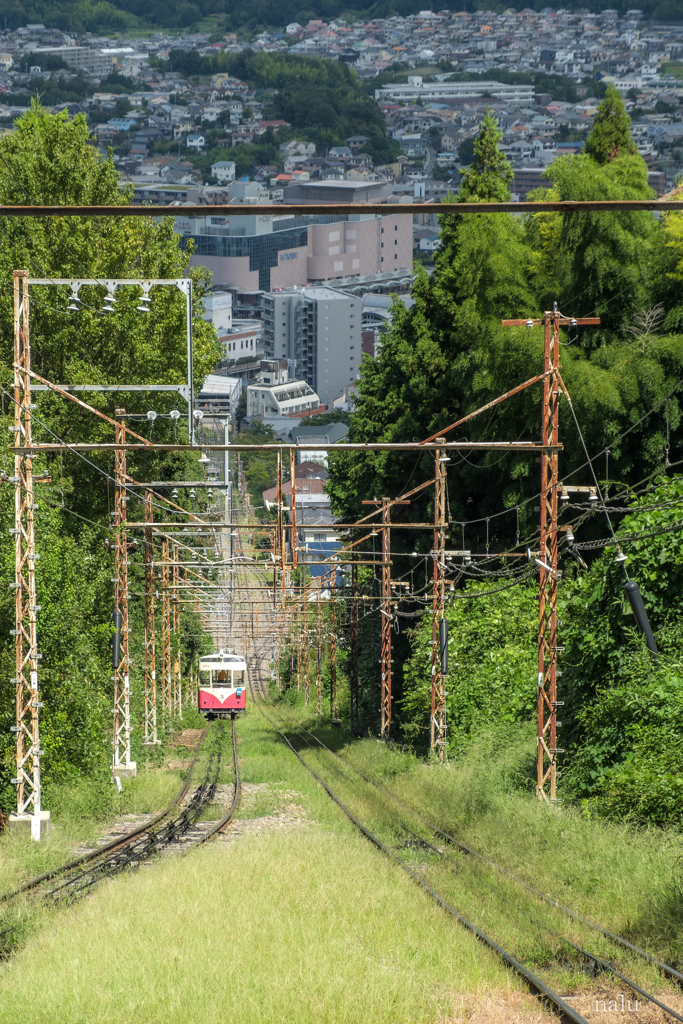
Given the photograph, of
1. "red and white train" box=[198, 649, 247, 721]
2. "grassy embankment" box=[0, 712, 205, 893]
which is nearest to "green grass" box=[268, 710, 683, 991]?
"grassy embankment" box=[0, 712, 205, 893]

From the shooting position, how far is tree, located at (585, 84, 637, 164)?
40.1 m

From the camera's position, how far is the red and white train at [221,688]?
5153 cm

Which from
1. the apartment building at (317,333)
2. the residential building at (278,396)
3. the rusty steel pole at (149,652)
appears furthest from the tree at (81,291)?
the apartment building at (317,333)

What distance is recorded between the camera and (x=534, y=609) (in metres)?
30.6

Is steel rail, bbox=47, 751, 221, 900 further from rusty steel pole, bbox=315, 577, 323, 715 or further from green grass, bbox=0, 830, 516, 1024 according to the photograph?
rusty steel pole, bbox=315, 577, 323, 715

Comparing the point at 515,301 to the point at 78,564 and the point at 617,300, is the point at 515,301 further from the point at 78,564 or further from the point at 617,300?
the point at 78,564

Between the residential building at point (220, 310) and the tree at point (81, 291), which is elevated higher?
the tree at point (81, 291)

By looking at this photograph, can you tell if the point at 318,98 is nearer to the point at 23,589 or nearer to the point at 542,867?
the point at 23,589

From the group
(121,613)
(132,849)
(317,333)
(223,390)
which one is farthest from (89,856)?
(317,333)

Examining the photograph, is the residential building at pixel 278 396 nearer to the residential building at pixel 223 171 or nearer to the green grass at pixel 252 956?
the residential building at pixel 223 171

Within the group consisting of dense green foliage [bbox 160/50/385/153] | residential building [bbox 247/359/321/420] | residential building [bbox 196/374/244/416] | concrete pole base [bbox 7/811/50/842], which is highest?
dense green foliage [bbox 160/50/385/153]

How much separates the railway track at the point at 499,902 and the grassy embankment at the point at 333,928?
2.8 inches

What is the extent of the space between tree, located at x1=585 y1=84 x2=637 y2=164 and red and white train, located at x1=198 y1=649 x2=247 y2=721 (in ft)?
85.3

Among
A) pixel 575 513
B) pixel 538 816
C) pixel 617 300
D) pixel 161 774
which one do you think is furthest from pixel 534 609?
pixel 538 816
